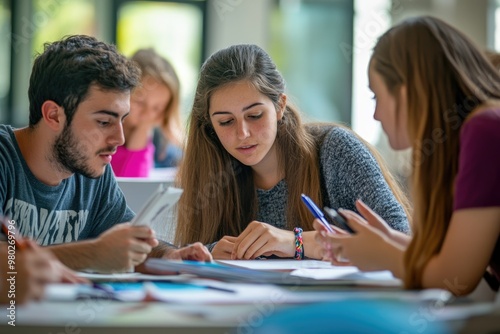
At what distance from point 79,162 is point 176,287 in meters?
0.72

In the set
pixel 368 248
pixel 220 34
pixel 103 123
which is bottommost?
pixel 368 248

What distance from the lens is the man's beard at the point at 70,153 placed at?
1.80m

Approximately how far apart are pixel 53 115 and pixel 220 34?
4852 millimetres

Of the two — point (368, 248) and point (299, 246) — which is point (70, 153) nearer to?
point (299, 246)

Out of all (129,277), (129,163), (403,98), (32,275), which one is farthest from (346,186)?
(129,163)

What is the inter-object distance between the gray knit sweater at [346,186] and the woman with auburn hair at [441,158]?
573mm

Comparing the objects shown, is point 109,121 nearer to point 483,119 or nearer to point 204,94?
point 204,94

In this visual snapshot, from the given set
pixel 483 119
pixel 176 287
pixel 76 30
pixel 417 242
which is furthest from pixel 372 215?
pixel 76 30

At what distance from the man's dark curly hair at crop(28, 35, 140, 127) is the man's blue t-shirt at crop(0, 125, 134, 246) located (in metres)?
0.13

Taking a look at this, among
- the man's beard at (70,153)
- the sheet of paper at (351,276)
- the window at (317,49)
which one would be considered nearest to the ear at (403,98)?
the sheet of paper at (351,276)

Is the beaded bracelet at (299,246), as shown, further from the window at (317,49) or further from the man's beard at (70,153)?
the window at (317,49)

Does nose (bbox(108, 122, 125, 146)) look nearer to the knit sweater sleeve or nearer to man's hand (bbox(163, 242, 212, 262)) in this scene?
man's hand (bbox(163, 242, 212, 262))

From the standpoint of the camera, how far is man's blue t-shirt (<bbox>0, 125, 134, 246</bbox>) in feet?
5.62

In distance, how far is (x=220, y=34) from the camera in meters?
6.56
